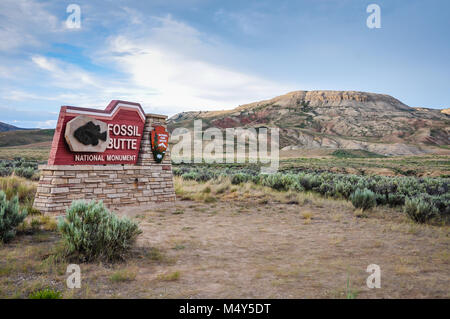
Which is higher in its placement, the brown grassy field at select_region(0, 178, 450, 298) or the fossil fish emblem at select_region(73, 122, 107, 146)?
the fossil fish emblem at select_region(73, 122, 107, 146)

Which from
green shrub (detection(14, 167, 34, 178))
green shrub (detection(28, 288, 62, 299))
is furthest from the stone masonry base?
green shrub (detection(14, 167, 34, 178))

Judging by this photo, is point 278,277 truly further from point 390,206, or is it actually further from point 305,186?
point 305,186

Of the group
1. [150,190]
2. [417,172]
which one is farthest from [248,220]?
[417,172]

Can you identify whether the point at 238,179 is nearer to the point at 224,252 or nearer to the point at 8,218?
the point at 224,252

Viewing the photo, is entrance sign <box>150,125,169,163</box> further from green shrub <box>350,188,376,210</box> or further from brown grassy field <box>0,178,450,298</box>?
green shrub <box>350,188,376,210</box>

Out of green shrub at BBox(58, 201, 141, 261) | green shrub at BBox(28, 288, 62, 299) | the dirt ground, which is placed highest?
green shrub at BBox(58, 201, 141, 261)

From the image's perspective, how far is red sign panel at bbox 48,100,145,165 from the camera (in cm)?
905

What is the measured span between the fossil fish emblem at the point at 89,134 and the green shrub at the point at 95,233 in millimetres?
3918

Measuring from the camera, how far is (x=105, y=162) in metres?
10.3

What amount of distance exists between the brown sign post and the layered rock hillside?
6493 cm

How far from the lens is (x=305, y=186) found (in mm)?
15523
